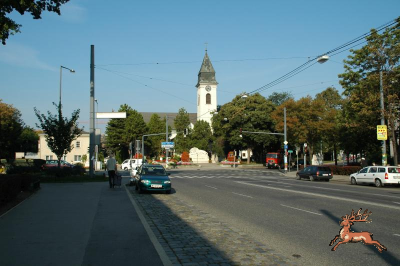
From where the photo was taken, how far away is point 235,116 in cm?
7275

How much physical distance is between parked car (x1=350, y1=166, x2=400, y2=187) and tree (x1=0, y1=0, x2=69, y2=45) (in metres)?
22.9

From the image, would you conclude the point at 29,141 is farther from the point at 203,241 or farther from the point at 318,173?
the point at 203,241

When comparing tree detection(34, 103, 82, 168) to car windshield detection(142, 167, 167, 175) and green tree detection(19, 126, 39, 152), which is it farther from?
green tree detection(19, 126, 39, 152)

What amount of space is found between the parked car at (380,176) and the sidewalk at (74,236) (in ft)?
63.1

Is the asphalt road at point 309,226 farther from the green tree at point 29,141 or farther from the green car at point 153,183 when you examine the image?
the green tree at point 29,141

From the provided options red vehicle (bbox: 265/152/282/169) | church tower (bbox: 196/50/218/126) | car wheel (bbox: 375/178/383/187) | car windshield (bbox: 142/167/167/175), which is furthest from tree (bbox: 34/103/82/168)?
church tower (bbox: 196/50/218/126)

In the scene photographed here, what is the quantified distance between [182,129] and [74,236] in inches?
3438

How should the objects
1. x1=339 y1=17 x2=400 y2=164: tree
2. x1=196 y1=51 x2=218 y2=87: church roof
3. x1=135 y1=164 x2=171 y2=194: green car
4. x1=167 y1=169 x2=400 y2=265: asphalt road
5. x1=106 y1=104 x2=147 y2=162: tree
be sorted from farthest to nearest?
x1=196 y1=51 x2=218 y2=87: church roof, x1=106 y1=104 x2=147 y2=162: tree, x1=339 y1=17 x2=400 y2=164: tree, x1=135 y1=164 x2=171 y2=194: green car, x1=167 y1=169 x2=400 y2=265: asphalt road

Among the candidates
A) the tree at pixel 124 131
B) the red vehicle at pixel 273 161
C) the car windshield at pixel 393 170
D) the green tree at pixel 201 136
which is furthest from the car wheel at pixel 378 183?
the green tree at pixel 201 136

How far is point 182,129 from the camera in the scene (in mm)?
95812

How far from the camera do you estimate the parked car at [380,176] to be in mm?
25500

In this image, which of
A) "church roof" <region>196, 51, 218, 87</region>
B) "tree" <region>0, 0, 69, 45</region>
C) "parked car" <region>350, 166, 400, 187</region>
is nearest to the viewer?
"tree" <region>0, 0, 69, 45</region>

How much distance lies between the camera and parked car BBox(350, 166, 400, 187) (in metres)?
25.5

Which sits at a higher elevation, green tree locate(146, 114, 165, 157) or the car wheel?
green tree locate(146, 114, 165, 157)
